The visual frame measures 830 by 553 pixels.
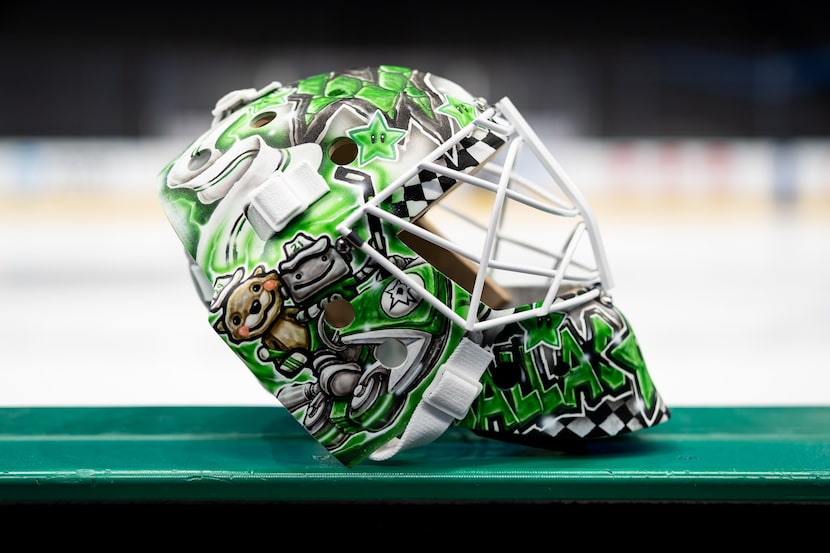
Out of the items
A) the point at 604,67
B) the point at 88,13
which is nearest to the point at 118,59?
the point at 88,13

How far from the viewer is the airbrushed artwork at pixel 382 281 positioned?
937 mm

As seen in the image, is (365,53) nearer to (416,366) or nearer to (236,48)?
(236,48)

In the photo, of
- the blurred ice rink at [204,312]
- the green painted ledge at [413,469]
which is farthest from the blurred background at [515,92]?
A: the green painted ledge at [413,469]

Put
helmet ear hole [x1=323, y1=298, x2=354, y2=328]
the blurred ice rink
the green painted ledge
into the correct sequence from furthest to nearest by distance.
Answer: the blurred ice rink, helmet ear hole [x1=323, y1=298, x2=354, y2=328], the green painted ledge

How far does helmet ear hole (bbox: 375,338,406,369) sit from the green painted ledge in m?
0.11

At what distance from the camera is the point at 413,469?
96 centimetres

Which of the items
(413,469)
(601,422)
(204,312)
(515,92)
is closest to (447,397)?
(413,469)

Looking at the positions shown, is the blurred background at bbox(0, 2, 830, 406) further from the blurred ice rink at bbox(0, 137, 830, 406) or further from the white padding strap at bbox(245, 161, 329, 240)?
the white padding strap at bbox(245, 161, 329, 240)

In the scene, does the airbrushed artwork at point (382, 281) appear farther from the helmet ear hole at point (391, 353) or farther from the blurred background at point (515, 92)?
the blurred background at point (515, 92)

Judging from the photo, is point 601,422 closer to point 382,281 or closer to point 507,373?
point 507,373

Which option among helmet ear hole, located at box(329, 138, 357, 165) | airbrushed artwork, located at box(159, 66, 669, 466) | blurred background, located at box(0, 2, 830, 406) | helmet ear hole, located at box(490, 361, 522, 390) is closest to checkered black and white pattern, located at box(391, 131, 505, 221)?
airbrushed artwork, located at box(159, 66, 669, 466)

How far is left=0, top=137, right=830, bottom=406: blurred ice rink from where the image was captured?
2.30 metres

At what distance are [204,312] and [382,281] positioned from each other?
8.21ft

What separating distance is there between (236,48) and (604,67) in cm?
267
